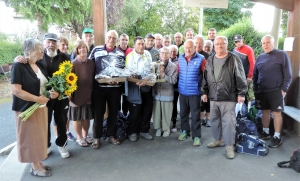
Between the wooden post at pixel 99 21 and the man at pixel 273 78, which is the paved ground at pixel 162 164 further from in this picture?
the wooden post at pixel 99 21

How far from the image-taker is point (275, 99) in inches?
167

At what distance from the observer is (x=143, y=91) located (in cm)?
432

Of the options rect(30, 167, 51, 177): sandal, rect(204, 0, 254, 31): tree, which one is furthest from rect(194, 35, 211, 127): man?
rect(204, 0, 254, 31): tree

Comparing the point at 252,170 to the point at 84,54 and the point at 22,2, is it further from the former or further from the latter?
the point at 22,2

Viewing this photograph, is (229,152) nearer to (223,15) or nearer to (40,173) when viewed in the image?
(40,173)

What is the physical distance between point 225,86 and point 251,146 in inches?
45.1

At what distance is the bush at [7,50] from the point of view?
11.9 metres

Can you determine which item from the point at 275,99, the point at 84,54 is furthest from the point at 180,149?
the point at 84,54

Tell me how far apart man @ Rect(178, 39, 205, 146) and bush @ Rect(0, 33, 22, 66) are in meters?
11.2

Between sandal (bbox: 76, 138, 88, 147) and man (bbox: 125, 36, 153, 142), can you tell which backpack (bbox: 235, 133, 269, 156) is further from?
sandal (bbox: 76, 138, 88, 147)

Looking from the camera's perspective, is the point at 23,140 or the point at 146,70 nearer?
the point at 23,140

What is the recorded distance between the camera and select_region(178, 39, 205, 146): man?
4133mm

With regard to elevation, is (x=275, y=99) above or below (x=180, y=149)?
above

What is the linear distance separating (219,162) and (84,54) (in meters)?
2.77
